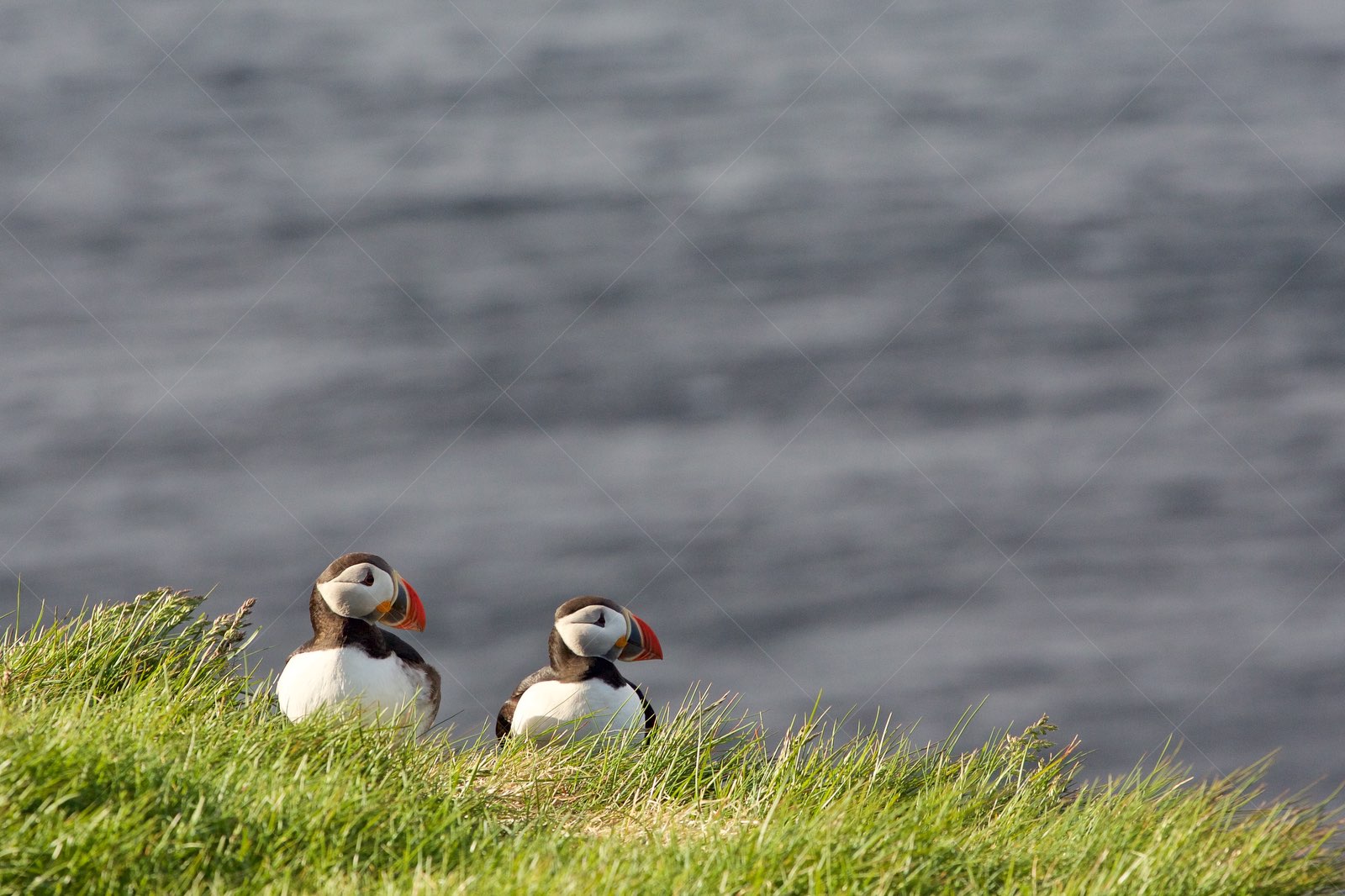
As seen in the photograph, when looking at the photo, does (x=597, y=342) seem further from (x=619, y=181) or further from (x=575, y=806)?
(x=575, y=806)

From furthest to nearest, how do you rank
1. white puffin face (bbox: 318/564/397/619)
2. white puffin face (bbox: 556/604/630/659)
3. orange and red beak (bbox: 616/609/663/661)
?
orange and red beak (bbox: 616/609/663/661) → white puffin face (bbox: 556/604/630/659) → white puffin face (bbox: 318/564/397/619)

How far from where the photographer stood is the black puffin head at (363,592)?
4.64m

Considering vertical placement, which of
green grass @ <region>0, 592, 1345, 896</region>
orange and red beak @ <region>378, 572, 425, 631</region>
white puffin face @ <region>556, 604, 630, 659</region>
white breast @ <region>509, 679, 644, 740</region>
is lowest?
green grass @ <region>0, 592, 1345, 896</region>

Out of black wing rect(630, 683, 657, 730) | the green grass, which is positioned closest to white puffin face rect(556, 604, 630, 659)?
black wing rect(630, 683, 657, 730)

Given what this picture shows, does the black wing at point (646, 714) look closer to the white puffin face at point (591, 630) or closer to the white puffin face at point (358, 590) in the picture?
the white puffin face at point (591, 630)

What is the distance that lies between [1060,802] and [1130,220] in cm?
1253

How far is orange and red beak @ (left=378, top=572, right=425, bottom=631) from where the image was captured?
4.75 metres

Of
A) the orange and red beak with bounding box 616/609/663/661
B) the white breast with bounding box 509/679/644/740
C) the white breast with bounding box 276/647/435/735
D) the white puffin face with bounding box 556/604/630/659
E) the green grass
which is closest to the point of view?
the green grass

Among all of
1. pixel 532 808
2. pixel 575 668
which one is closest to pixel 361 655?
pixel 575 668

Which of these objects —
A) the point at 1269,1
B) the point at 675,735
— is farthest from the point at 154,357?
the point at 1269,1

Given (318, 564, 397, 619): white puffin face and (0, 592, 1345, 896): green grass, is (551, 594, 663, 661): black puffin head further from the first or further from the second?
(318, 564, 397, 619): white puffin face

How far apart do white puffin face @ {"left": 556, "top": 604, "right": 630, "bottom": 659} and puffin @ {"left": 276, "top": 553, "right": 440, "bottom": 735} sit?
490 mm

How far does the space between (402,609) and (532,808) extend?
0.98m

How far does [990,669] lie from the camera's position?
10031 mm
